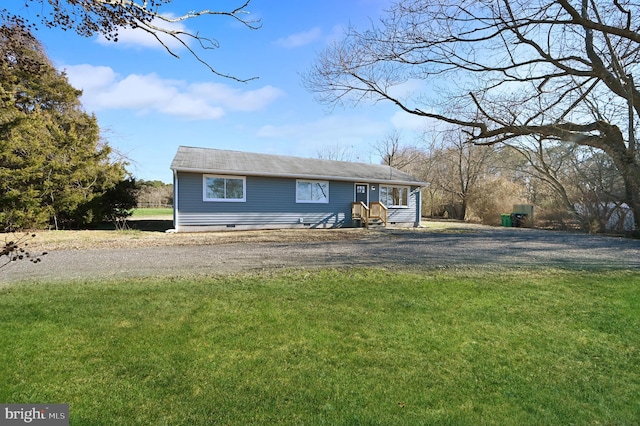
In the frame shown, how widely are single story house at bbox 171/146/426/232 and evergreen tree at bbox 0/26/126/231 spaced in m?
3.56

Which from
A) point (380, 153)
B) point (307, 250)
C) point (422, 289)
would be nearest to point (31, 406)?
point (422, 289)

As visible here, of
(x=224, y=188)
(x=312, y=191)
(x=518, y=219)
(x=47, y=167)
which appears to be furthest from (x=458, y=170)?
(x=47, y=167)

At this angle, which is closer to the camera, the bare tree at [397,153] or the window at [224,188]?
the window at [224,188]

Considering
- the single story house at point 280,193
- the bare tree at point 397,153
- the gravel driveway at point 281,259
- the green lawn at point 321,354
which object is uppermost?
the bare tree at point 397,153

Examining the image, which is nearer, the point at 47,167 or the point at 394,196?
the point at 47,167

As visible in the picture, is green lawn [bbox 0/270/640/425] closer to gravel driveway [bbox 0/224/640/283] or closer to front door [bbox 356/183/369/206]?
gravel driveway [bbox 0/224/640/283]

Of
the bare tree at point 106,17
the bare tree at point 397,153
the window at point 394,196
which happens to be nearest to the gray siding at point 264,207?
the window at point 394,196

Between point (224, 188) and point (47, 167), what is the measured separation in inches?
249

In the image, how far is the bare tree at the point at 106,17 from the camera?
3.16 m

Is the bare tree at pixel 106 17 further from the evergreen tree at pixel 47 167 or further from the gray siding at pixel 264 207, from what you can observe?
the gray siding at pixel 264 207

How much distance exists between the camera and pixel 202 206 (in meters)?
13.1

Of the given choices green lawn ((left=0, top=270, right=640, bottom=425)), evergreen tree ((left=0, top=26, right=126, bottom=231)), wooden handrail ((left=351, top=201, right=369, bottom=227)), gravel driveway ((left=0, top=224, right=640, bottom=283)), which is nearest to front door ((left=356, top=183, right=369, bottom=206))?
wooden handrail ((left=351, top=201, right=369, bottom=227))

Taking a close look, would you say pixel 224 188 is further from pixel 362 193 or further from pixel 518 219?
pixel 518 219

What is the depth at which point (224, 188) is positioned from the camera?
13594 millimetres
